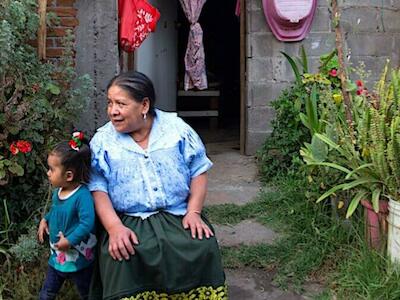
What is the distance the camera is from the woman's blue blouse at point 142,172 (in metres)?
2.79

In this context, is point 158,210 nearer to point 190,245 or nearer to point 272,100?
point 190,245

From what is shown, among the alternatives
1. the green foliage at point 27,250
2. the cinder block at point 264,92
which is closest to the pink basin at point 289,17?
the cinder block at point 264,92

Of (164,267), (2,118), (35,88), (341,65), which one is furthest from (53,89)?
(341,65)

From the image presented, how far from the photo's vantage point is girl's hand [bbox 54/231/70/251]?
9.12 ft

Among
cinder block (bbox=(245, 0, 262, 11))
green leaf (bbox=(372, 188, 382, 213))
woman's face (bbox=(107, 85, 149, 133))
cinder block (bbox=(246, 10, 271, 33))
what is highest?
cinder block (bbox=(245, 0, 262, 11))

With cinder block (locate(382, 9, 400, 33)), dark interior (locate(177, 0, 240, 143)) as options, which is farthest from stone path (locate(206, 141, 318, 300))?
dark interior (locate(177, 0, 240, 143))

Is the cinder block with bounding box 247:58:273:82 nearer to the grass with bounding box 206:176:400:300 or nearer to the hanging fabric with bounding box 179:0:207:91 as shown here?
the hanging fabric with bounding box 179:0:207:91

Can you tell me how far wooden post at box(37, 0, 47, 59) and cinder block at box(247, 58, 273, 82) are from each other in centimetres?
220

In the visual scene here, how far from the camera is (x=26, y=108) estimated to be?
11.4 feet

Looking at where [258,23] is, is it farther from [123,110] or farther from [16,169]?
[123,110]

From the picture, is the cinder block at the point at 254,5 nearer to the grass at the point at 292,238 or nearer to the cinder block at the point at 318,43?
the cinder block at the point at 318,43

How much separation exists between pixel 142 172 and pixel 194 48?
165 inches

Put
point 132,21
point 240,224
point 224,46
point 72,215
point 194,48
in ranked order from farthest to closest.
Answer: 1. point 224,46
2. point 194,48
3. point 132,21
4. point 240,224
5. point 72,215

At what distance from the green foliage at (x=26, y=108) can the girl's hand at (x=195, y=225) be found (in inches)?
44.7
